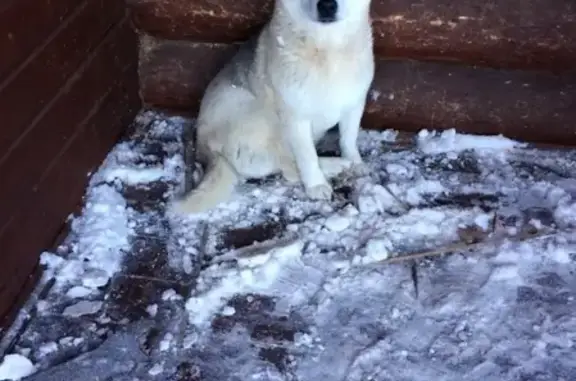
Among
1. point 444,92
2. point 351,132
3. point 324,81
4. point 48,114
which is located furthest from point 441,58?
point 48,114

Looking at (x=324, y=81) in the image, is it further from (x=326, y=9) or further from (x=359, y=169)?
(x=359, y=169)

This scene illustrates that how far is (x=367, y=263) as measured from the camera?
77.2 inches

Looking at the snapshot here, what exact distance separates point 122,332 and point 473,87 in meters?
1.44

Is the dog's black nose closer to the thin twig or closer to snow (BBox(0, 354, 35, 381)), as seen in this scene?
the thin twig

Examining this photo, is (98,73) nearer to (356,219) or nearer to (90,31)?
(90,31)

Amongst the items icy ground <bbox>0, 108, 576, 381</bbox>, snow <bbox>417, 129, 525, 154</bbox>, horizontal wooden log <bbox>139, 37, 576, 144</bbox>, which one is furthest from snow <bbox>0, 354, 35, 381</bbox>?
snow <bbox>417, 129, 525, 154</bbox>

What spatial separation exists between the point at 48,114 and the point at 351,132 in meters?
0.93

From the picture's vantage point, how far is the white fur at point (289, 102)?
200 cm

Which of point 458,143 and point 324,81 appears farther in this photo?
point 458,143

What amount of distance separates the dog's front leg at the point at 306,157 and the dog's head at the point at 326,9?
314 millimetres

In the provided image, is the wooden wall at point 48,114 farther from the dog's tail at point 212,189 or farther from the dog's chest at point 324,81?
the dog's chest at point 324,81

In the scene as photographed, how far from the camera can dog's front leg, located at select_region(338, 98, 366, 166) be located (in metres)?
2.22

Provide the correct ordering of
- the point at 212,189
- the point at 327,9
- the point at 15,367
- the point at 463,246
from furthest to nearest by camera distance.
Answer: the point at 212,189 → the point at 463,246 → the point at 327,9 → the point at 15,367

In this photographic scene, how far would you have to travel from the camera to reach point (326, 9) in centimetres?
190
